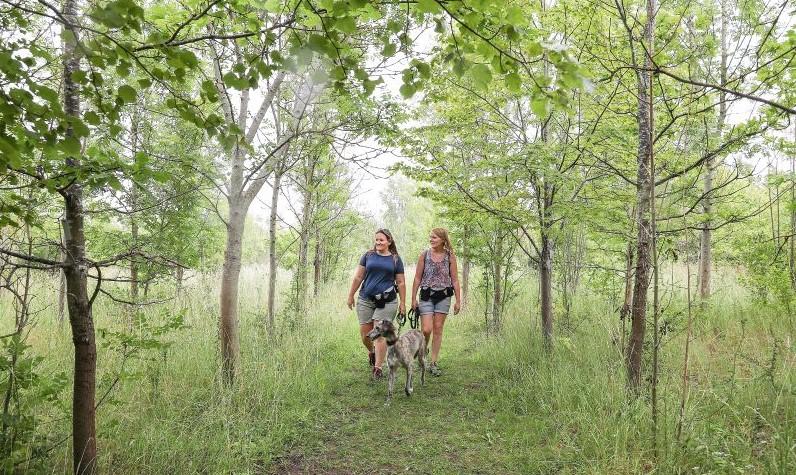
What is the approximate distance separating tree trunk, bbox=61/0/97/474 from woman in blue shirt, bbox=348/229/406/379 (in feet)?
11.7

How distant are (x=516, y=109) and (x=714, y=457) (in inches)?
178

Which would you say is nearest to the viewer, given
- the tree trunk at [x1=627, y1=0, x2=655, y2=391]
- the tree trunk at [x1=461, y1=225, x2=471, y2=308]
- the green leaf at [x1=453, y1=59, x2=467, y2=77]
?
the green leaf at [x1=453, y1=59, x2=467, y2=77]

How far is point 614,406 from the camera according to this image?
146 inches

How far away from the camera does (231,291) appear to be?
450 cm

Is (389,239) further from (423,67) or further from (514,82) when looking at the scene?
(514,82)

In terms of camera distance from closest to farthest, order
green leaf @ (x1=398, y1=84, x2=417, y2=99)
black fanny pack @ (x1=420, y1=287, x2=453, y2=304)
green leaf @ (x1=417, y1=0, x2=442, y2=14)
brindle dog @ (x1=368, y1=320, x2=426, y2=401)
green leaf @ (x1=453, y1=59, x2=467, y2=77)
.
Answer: green leaf @ (x1=417, y1=0, x2=442, y2=14)
green leaf @ (x1=453, y1=59, x2=467, y2=77)
green leaf @ (x1=398, y1=84, x2=417, y2=99)
brindle dog @ (x1=368, y1=320, x2=426, y2=401)
black fanny pack @ (x1=420, y1=287, x2=453, y2=304)

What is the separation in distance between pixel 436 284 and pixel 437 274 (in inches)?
5.6

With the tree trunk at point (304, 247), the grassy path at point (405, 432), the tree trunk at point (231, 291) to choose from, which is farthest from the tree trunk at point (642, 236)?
the tree trunk at point (304, 247)

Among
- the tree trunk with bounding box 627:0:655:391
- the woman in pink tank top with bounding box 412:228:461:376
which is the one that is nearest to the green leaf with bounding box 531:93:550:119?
the tree trunk with bounding box 627:0:655:391

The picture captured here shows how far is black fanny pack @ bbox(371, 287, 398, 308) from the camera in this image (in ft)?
18.8

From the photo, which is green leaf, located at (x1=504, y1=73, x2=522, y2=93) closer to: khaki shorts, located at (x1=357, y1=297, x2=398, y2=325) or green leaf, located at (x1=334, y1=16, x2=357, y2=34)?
green leaf, located at (x1=334, y1=16, x2=357, y2=34)

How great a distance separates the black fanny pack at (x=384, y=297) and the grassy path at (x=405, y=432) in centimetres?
106

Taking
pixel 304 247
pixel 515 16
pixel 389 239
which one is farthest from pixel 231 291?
pixel 515 16

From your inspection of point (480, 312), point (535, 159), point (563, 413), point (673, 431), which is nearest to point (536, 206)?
point (535, 159)
